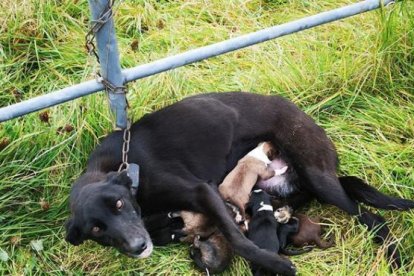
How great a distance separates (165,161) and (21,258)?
95 centimetres

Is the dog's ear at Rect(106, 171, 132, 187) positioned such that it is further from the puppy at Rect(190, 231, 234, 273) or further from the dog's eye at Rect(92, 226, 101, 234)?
the puppy at Rect(190, 231, 234, 273)

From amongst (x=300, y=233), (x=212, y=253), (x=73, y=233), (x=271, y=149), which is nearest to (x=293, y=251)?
(x=300, y=233)

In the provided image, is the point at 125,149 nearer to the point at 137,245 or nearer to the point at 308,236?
the point at 137,245

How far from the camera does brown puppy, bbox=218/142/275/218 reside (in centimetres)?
398

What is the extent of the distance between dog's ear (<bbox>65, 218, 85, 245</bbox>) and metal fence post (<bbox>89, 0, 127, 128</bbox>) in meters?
0.77

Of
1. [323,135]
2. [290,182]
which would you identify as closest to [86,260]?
[290,182]

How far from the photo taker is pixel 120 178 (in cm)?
357

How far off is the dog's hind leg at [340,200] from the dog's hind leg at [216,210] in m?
0.51

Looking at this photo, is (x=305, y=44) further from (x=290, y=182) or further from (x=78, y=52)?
(x=78, y=52)

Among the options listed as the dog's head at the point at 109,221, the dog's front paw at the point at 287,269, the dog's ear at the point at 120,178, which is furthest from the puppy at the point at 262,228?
the dog's ear at the point at 120,178

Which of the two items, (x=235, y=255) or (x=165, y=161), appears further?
(x=165, y=161)

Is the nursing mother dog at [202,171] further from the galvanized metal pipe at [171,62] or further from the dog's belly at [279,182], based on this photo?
the galvanized metal pipe at [171,62]

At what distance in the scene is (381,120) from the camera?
14.4 feet

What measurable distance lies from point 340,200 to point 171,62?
120 centimetres
